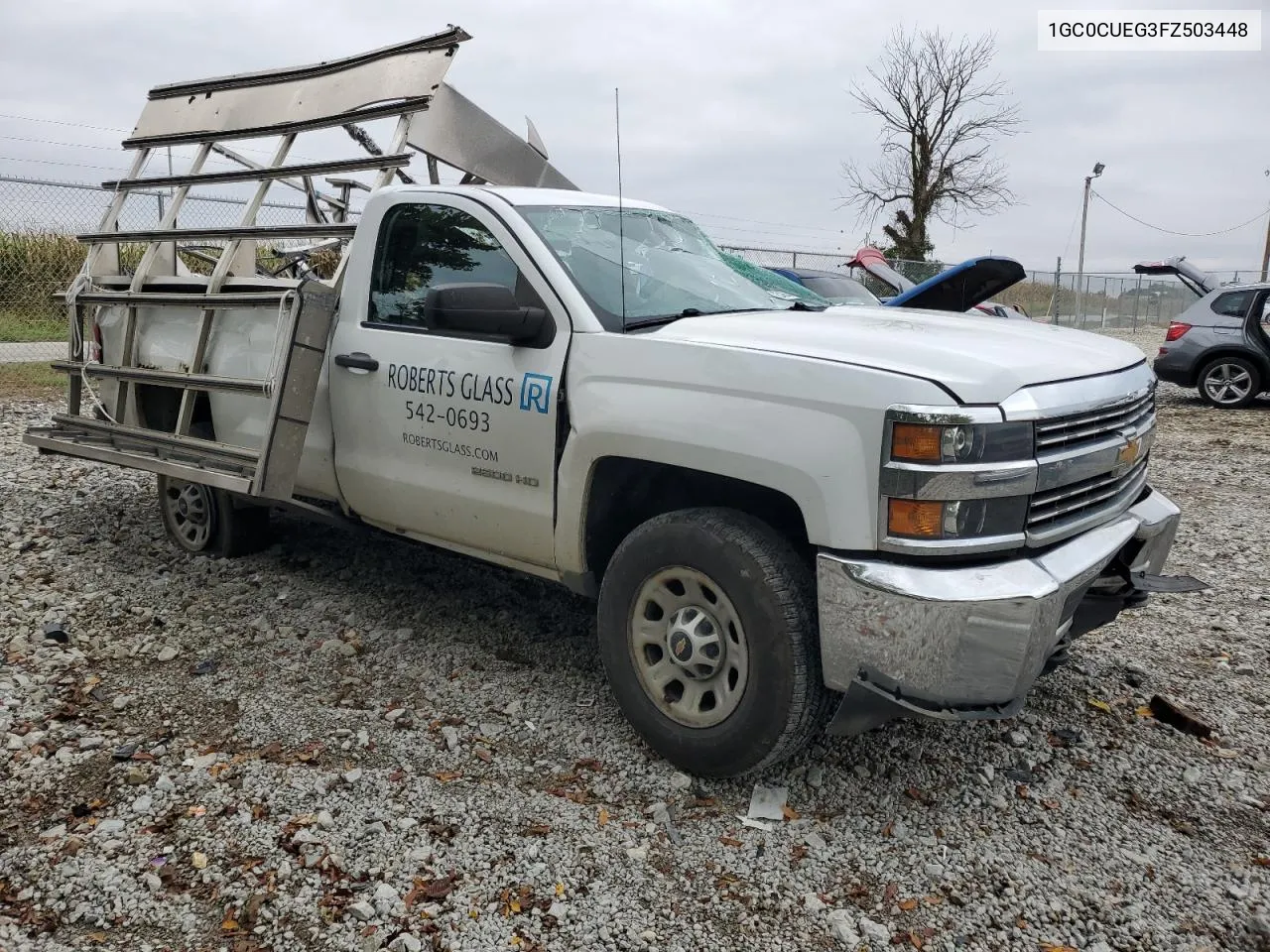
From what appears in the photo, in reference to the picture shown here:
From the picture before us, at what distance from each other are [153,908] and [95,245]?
14.0 ft

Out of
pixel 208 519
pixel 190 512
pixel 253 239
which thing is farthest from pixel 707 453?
pixel 190 512

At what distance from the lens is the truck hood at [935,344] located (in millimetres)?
2752

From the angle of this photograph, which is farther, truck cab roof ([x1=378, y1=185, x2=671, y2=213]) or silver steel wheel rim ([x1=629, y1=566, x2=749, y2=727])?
truck cab roof ([x1=378, y1=185, x2=671, y2=213])

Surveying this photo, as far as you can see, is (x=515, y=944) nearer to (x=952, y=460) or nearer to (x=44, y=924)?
(x=44, y=924)

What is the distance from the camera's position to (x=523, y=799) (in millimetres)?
3129

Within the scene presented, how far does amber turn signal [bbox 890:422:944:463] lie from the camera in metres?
2.64

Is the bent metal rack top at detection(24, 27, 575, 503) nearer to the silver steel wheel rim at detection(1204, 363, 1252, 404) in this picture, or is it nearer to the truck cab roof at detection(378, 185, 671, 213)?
the truck cab roof at detection(378, 185, 671, 213)

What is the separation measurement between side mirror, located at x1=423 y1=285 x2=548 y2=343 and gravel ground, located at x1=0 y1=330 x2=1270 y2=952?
1.43 metres

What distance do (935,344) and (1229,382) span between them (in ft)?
37.3

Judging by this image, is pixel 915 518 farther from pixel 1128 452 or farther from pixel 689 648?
pixel 1128 452

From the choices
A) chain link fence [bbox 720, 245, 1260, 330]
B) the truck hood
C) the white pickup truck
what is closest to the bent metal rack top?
the white pickup truck

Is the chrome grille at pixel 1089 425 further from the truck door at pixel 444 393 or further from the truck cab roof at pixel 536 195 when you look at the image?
the truck cab roof at pixel 536 195

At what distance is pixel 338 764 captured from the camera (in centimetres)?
332

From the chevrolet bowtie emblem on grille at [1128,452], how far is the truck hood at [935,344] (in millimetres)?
257
